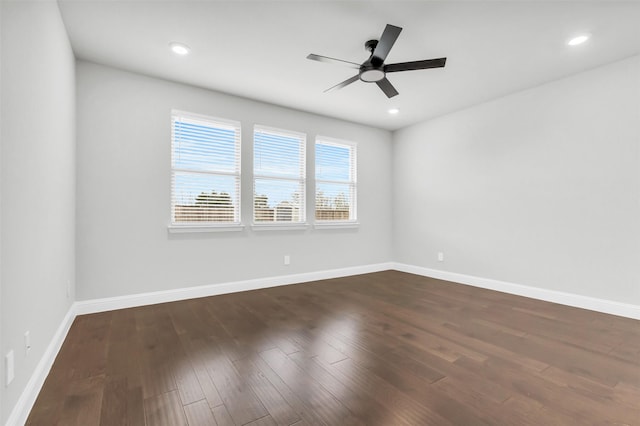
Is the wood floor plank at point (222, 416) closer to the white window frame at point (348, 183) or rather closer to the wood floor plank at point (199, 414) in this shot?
the wood floor plank at point (199, 414)

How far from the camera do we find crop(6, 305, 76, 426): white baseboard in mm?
1384

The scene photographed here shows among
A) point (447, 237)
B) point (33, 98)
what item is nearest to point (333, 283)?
point (447, 237)

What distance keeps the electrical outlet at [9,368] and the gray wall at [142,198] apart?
78.4 inches

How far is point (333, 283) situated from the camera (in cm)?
444

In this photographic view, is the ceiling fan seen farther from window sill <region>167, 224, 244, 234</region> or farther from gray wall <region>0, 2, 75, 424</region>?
window sill <region>167, 224, 244, 234</region>

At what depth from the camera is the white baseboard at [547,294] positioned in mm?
3037

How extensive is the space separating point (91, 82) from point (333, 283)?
3.90 metres

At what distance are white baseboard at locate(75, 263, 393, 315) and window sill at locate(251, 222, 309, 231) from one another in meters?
0.71

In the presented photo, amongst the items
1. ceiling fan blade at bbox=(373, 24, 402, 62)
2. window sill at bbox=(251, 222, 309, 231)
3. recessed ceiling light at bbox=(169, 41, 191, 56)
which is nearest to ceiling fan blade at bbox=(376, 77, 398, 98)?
ceiling fan blade at bbox=(373, 24, 402, 62)

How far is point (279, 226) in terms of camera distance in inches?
170

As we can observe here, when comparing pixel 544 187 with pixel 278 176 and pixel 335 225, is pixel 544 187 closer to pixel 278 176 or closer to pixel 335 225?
pixel 335 225

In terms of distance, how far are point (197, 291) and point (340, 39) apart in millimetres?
3288

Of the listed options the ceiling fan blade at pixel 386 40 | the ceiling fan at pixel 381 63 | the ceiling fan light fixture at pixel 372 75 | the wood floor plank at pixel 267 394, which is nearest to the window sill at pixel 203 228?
the wood floor plank at pixel 267 394

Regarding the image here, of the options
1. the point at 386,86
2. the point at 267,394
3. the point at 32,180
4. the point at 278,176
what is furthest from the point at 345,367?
the point at 278,176
